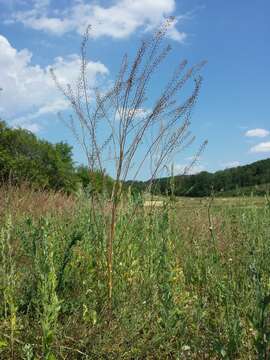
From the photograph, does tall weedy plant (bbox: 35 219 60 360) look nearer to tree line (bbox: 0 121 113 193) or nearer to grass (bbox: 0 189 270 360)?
grass (bbox: 0 189 270 360)

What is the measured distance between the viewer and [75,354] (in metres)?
2.91

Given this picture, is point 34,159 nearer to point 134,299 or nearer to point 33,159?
point 33,159

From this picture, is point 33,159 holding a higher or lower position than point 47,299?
higher

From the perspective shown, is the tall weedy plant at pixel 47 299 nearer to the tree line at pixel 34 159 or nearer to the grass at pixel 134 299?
the grass at pixel 134 299

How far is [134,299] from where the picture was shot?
10.9 feet

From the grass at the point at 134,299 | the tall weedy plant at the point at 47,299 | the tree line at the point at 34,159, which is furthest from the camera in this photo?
the tree line at the point at 34,159

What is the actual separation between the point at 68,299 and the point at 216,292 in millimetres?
1089

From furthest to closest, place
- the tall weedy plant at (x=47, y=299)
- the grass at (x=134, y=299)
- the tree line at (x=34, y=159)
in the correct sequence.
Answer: the tree line at (x=34, y=159), the grass at (x=134, y=299), the tall weedy plant at (x=47, y=299)

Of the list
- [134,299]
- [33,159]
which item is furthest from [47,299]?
[33,159]

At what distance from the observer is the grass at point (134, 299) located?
273 centimetres

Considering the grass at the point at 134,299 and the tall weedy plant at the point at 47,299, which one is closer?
the tall weedy plant at the point at 47,299

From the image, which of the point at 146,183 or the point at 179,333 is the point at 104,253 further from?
the point at 179,333

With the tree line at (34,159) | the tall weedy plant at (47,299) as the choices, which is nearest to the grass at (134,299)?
the tall weedy plant at (47,299)

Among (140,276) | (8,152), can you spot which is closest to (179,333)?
(140,276)
